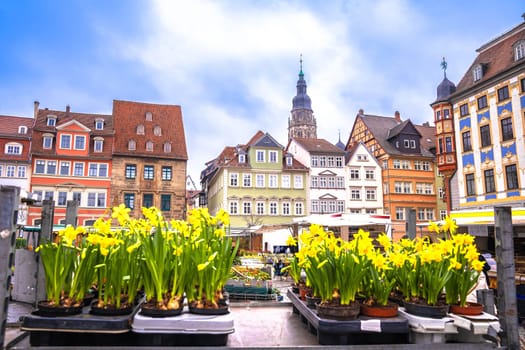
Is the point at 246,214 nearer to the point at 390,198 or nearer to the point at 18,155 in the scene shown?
the point at 390,198

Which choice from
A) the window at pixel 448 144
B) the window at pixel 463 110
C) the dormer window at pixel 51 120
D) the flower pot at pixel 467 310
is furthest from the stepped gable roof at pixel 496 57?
the dormer window at pixel 51 120

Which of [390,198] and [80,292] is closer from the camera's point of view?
[80,292]

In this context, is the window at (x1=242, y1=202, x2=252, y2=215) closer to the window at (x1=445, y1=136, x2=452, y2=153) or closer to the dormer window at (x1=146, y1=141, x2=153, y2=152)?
the dormer window at (x1=146, y1=141, x2=153, y2=152)

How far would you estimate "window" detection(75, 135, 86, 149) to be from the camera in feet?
118

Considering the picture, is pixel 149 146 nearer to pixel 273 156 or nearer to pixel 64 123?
pixel 64 123

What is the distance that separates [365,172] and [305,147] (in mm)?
6982

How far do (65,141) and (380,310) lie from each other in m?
37.4

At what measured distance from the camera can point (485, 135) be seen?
27.4 metres

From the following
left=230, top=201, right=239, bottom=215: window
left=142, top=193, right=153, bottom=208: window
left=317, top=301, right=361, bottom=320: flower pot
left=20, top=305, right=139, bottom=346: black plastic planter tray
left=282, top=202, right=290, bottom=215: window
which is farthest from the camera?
left=282, top=202, right=290, bottom=215: window

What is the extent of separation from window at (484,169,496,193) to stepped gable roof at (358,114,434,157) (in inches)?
613

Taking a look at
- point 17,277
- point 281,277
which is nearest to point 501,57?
point 281,277

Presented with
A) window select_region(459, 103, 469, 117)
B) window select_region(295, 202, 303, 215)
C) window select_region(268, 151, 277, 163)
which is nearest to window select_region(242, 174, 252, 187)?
window select_region(268, 151, 277, 163)

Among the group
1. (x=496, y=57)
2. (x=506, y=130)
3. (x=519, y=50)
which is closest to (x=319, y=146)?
(x=496, y=57)

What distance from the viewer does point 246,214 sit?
39.2 meters
